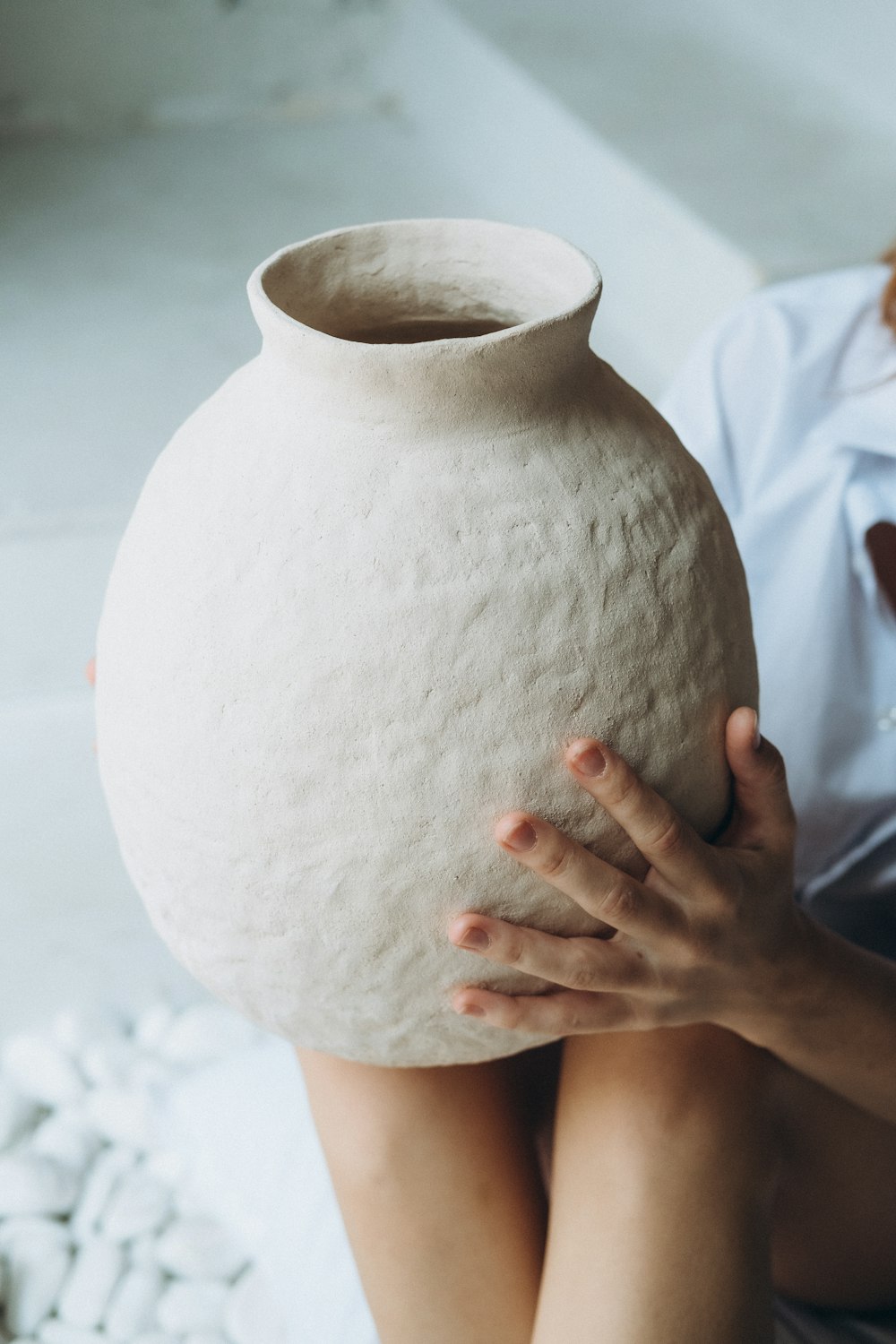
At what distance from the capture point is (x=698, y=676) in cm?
67

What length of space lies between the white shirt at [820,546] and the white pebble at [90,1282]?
75cm

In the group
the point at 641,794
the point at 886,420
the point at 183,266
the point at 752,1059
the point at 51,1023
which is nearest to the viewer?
the point at 641,794

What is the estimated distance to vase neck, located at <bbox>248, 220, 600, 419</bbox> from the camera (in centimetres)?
62

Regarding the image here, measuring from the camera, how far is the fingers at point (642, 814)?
61cm

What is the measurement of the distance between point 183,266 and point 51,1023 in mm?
1357

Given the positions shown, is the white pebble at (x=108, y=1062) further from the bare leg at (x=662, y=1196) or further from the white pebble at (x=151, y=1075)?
the bare leg at (x=662, y=1196)

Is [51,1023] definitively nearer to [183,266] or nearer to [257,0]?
[183,266]

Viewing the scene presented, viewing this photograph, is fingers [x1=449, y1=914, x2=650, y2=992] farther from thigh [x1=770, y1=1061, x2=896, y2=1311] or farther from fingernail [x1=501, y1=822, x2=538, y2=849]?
thigh [x1=770, y1=1061, x2=896, y2=1311]

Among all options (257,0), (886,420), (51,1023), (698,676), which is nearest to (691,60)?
(257,0)

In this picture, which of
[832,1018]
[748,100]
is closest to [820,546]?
[832,1018]

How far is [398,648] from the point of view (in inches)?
24.0

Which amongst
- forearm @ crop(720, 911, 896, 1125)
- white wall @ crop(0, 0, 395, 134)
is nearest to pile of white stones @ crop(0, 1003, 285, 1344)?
forearm @ crop(720, 911, 896, 1125)

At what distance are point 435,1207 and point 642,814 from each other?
0.42m

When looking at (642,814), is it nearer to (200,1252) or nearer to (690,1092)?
(690,1092)
